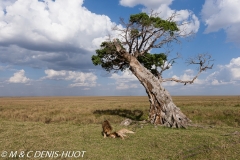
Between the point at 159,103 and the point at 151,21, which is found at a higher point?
the point at 151,21

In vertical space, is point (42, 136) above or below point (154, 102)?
below

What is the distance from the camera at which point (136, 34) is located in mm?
19234

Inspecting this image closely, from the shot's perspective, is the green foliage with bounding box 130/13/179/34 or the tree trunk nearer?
the tree trunk

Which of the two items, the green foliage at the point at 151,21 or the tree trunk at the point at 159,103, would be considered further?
the green foliage at the point at 151,21

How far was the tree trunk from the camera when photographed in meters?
16.7

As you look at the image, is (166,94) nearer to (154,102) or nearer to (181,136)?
(154,102)

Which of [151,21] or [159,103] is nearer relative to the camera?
[159,103]

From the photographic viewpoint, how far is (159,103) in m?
17.9

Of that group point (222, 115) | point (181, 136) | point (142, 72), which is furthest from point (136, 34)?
point (222, 115)

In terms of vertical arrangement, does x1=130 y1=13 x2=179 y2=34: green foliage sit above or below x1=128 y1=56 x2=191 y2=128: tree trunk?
above

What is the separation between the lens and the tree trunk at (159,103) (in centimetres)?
1667

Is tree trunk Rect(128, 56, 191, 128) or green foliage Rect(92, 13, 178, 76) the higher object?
green foliage Rect(92, 13, 178, 76)

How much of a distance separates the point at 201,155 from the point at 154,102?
9536 mm

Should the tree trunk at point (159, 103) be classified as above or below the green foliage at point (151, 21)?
below
